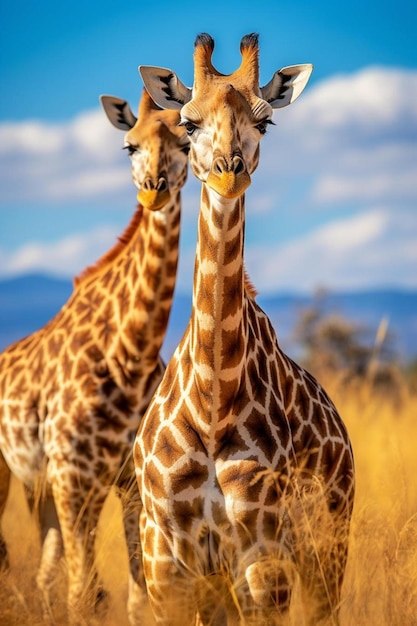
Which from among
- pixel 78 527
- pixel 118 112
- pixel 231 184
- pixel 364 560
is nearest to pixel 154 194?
pixel 118 112

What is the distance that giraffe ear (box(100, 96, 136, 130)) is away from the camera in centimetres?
820

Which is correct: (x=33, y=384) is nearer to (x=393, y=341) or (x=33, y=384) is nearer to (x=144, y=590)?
(x=144, y=590)

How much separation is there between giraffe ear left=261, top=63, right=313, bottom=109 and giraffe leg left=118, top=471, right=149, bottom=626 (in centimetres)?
258

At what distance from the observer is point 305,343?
2389 cm

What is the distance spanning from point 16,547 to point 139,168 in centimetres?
317

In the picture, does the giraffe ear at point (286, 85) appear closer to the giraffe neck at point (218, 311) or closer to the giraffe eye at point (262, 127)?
the giraffe eye at point (262, 127)

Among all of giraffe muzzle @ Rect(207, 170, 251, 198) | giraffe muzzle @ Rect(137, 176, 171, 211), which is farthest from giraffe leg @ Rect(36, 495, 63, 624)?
giraffe muzzle @ Rect(207, 170, 251, 198)

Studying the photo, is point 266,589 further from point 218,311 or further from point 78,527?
point 78,527

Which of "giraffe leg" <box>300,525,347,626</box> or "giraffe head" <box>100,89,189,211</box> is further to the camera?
"giraffe head" <box>100,89,189,211</box>

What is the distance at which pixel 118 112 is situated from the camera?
8234 mm

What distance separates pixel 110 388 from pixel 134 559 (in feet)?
3.69

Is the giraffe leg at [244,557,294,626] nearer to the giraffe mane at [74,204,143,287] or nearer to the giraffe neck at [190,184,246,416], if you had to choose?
the giraffe neck at [190,184,246,416]

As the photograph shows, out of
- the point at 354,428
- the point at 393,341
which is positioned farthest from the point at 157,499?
the point at 393,341

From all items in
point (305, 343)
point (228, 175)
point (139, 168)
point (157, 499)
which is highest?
point (305, 343)
